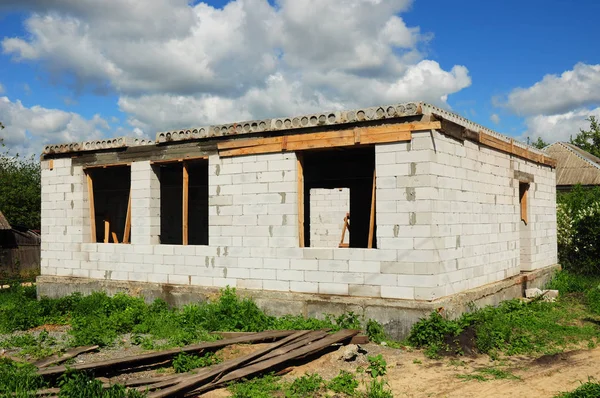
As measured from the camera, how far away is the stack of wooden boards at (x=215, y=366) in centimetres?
650

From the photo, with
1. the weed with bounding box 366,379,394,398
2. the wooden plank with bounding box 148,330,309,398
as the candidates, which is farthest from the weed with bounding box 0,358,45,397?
the weed with bounding box 366,379,394,398

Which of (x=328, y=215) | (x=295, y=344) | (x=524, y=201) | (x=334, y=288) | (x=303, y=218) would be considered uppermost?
(x=524, y=201)

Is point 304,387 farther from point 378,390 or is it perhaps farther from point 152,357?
point 152,357

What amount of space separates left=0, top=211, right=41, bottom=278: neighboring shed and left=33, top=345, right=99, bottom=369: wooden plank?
1510 cm

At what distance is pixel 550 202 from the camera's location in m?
15.4

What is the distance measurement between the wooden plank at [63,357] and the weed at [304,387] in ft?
10.8

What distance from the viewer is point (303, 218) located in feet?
33.5

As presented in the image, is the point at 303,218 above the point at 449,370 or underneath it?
above

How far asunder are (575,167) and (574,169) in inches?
7.4

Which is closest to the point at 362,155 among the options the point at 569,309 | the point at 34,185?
the point at 569,309

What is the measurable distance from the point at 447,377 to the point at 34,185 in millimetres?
32677

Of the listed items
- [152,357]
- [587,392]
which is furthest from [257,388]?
[587,392]

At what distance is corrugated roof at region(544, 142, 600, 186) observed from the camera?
27.3 metres

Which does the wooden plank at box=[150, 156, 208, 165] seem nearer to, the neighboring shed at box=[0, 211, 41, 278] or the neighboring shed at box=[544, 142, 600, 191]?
the neighboring shed at box=[0, 211, 41, 278]
